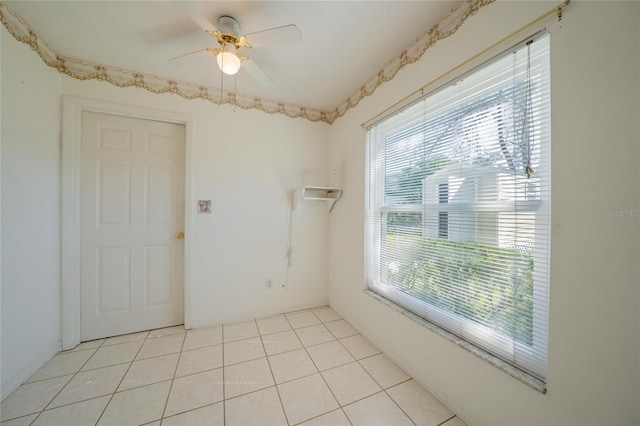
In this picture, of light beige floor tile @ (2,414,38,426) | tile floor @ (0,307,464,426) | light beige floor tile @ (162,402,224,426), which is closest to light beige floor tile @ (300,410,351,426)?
tile floor @ (0,307,464,426)

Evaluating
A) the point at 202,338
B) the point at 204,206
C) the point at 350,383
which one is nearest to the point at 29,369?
the point at 202,338

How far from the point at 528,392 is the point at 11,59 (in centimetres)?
347

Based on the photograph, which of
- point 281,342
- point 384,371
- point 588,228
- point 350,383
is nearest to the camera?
point 588,228

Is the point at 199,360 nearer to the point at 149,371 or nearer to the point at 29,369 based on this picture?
the point at 149,371

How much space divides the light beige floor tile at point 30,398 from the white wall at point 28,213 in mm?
65

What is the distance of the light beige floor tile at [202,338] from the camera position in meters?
1.98

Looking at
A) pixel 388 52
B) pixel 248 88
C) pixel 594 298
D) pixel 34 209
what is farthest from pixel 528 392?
pixel 34 209

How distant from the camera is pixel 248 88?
91.6 inches

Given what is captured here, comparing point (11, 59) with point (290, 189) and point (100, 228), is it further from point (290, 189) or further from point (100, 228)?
point (290, 189)

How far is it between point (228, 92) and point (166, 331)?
2.49m

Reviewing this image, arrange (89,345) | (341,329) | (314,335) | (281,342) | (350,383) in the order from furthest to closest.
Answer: (341,329), (314,335), (281,342), (89,345), (350,383)

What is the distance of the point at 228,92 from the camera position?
93.3 inches

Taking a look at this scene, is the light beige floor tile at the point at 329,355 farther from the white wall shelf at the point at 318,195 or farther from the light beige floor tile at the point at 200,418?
the white wall shelf at the point at 318,195

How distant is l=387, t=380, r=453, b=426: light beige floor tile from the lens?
1307 mm
